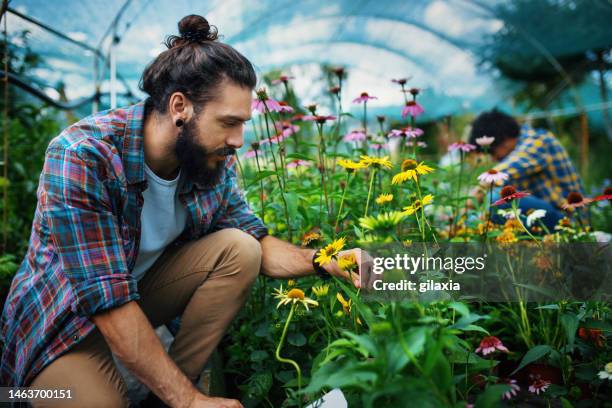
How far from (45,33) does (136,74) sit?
1.17 m

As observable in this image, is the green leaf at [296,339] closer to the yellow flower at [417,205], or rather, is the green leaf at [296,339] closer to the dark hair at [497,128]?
the yellow flower at [417,205]

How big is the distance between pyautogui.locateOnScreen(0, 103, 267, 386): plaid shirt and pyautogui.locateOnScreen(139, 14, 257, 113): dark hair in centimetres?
8

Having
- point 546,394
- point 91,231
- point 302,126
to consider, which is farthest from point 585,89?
point 91,231

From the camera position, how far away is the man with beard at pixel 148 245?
1.03 metres

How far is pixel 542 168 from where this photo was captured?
7.97 feet

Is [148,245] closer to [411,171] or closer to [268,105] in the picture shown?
[268,105]

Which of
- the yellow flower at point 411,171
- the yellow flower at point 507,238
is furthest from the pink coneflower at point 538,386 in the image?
the yellow flower at point 411,171

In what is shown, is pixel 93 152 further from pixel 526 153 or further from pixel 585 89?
pixel 585 89

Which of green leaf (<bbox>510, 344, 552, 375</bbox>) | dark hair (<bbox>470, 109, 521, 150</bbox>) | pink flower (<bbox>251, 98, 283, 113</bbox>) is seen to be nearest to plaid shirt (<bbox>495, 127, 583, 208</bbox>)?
dark hair (<bbox>470, 109, 521, 150</bbox>)

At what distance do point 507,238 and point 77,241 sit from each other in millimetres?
1025

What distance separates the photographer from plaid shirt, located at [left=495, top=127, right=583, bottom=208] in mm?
2396

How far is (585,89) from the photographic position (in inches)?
221

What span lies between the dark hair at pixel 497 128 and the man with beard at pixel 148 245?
62.3 inches

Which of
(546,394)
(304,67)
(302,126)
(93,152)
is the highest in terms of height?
(304,67)
